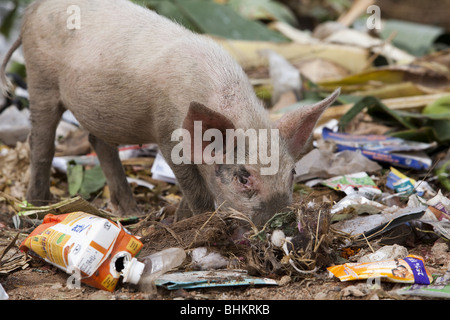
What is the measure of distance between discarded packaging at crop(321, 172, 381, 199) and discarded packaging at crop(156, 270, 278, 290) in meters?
1.48

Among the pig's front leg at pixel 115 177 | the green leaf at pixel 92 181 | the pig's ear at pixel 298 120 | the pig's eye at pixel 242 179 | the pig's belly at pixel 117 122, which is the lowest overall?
the green leaf at pixel 92 181

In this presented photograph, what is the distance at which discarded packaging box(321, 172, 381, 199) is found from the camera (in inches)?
161

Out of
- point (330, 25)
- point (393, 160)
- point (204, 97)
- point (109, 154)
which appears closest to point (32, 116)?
point (109, 154)

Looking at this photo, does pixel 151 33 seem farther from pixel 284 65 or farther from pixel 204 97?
pixel 284 65

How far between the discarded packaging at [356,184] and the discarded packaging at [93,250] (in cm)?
186

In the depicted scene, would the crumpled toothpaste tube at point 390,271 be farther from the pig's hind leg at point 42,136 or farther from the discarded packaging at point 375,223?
the pig's hind leg at point 42,136

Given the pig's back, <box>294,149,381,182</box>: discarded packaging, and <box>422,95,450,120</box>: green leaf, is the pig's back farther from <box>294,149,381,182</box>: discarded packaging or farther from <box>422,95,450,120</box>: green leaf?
<box>422,95,450,120</box>: green leaf

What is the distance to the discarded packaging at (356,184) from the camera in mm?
4098

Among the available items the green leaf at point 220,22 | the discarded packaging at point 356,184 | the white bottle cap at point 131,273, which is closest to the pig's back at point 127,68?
the white bottle cap at point 131,273

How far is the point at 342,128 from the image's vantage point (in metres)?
5.19

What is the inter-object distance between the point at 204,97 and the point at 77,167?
80.8 inches

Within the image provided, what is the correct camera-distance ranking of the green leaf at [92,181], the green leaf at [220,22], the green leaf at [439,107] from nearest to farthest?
the green leaf at [92,181] → the green leaf at [439,107] → the green leaf at [220,22]

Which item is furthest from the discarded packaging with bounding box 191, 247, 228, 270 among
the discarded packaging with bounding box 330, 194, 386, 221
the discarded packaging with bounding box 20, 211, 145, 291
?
the discarded packaging with bounding box 330, 194, 386, 221

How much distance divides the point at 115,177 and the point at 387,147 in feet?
7.71
